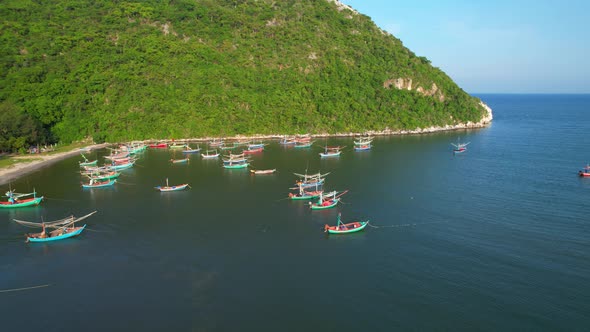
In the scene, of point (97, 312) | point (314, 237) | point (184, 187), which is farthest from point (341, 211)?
point (97, 312)

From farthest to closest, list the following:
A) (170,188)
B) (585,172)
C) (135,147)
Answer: (135,147)
(585,172)
(170,188)

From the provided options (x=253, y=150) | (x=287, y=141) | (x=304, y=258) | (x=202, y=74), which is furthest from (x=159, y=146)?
(x=304, y=258)

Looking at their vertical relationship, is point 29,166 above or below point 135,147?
below

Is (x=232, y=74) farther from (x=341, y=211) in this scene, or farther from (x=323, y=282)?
(x=323, y=282)

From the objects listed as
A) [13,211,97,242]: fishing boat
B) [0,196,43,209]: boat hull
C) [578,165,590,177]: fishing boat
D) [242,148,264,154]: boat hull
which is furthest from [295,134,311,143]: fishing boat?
[13,211,97,242]: fishing boat

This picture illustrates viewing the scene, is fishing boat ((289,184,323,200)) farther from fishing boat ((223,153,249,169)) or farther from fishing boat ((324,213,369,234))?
fishing boat ((223,153,249,169))

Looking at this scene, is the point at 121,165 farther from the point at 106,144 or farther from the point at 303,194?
the point at 303,194

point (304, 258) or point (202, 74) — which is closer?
point (304, 258)
